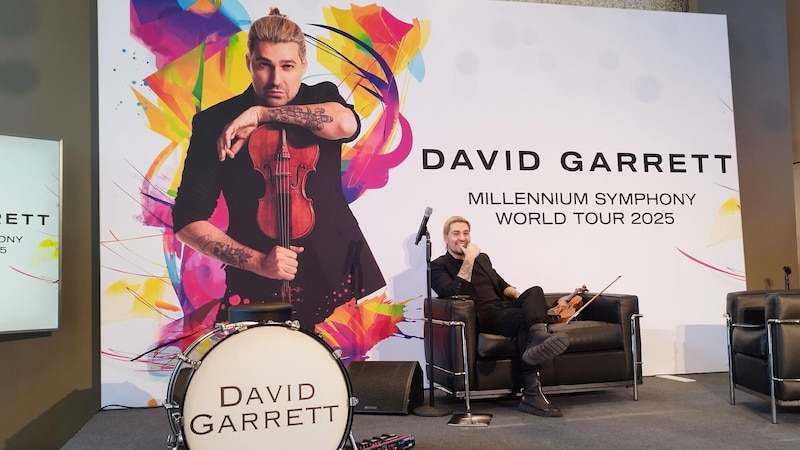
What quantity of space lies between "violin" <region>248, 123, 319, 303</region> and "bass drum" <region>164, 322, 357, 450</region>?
206 centimetres

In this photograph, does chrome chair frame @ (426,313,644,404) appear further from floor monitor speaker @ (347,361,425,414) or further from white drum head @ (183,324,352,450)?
white drum head @ (183,324,352,450)

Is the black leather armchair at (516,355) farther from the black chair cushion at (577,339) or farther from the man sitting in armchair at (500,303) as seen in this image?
the man sitting in armchair at (500,303)

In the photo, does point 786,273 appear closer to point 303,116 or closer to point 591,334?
point 591,334

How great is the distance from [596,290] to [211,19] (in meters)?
3.62

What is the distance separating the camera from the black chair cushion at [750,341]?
398cm

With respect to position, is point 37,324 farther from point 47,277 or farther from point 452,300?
point 452,300

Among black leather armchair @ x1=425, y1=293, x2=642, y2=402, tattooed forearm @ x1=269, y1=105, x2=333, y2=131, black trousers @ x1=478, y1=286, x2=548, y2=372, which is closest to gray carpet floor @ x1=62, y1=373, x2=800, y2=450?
black leather armchair @ x1=425, y1=293, x2=642, y2=402

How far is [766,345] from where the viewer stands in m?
3.94

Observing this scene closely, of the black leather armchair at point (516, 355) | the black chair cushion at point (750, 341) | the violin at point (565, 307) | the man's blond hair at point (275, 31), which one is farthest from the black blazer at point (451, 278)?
the man's blond hair at point (275, 31)

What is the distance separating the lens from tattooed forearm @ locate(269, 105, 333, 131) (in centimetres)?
511

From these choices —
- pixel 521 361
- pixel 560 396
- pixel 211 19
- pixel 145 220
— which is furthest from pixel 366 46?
pixel 560 396

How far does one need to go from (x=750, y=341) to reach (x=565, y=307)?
118cm

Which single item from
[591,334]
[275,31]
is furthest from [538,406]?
[275,31]

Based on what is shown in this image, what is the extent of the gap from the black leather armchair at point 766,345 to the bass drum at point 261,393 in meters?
2.42
